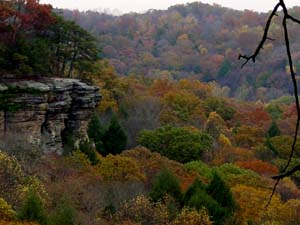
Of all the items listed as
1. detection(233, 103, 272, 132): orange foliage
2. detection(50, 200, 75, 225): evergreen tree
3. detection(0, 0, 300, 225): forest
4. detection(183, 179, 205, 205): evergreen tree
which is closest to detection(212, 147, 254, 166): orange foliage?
detection(0, 0, 300, 225): forest

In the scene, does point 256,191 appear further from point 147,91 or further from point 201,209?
point 147,91

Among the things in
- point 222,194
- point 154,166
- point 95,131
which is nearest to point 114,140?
point 95,131

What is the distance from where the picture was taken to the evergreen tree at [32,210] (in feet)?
52.9

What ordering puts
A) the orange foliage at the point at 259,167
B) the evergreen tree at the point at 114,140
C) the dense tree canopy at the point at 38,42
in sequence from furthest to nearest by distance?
the orange foliage at the point at 259,167, the evergreen tree at the point at 114,140, the dense tree canopy at the point at 38,42

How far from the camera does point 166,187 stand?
22.6 m

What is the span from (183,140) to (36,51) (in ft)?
34.9

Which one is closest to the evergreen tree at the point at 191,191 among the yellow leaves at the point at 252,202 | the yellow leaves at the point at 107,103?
the yellow leaves at the point at 252,202

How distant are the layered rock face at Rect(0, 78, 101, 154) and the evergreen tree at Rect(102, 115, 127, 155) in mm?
3033

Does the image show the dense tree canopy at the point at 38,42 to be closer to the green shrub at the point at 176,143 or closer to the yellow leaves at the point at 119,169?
the yellow leaves at the point at 119,169

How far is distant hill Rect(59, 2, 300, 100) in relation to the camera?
290 feet

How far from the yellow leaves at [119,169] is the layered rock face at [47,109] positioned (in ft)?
8.58

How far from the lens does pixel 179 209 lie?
22.2 metres

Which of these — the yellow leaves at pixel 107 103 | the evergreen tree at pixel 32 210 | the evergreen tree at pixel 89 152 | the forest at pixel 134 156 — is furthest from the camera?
the yellow leaves at pixel 107 103

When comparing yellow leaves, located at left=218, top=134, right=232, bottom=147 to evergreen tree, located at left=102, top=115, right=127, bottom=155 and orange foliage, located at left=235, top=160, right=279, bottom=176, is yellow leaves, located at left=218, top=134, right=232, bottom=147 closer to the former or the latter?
orange foliage, located at left=235, top=160, right=279, bottom=176
